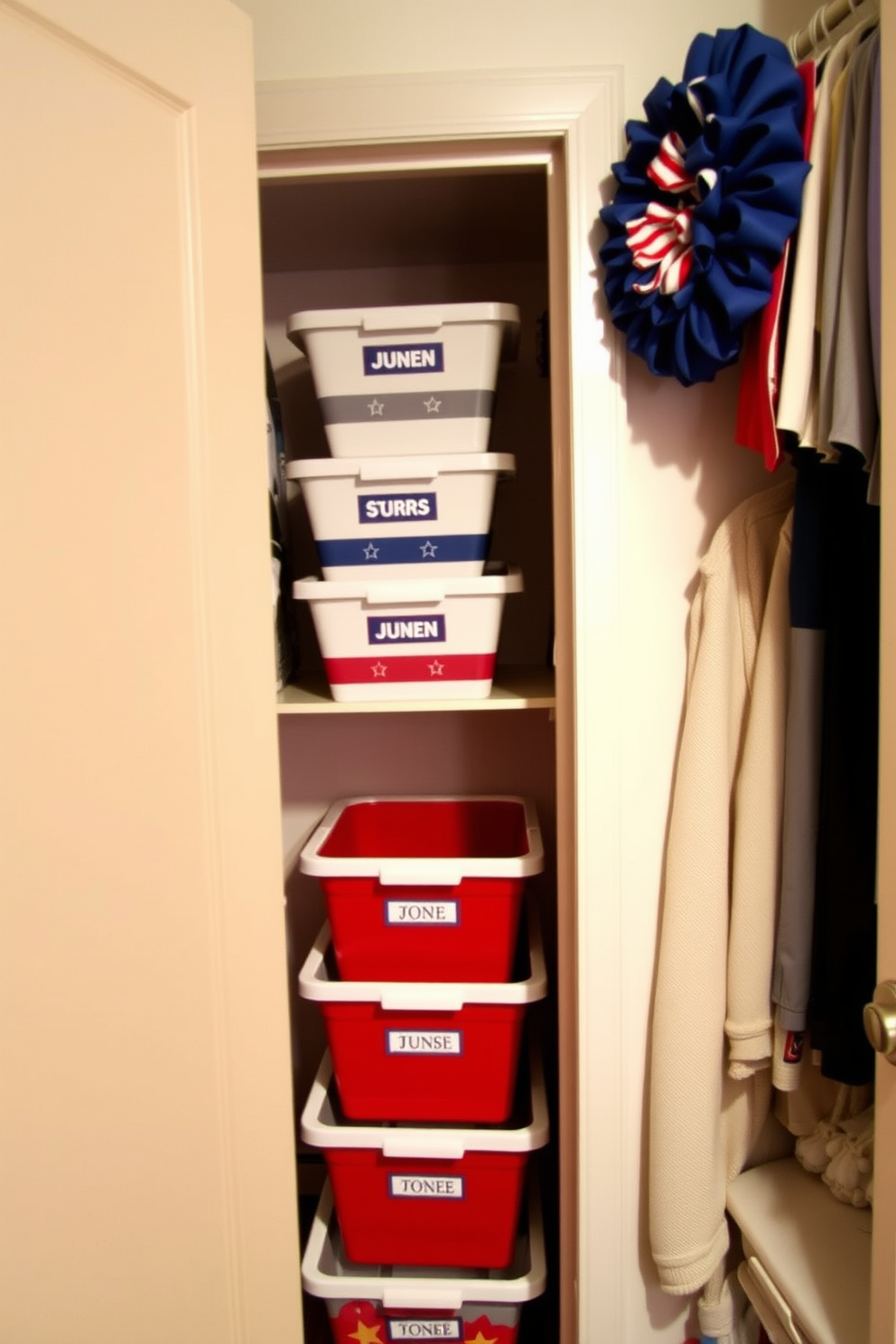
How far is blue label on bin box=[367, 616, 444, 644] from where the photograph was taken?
1304 millimetres

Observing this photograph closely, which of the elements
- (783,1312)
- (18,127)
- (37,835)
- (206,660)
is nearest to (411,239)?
(18,127)

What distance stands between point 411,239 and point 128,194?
2.35 feet

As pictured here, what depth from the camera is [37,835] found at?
2.98ft

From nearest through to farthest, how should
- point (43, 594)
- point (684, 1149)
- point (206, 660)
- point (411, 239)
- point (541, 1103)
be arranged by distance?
point (43, 594)
point (206, 660)
point (684, 1149)
point (541, 1103)
point (411, 239)

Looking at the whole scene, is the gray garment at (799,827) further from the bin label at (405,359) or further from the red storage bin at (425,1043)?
the bin label at (405,359)

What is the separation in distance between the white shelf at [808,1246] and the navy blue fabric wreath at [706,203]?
1.02 m

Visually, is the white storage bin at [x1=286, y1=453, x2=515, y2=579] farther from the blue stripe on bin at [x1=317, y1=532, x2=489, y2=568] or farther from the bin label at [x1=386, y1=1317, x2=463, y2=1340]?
the bin label at [x1=386, y1=1317, x2=463, y2=1340]

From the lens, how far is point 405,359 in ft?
4.13

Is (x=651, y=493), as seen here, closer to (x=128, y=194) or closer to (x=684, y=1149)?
(x=128, y=194)

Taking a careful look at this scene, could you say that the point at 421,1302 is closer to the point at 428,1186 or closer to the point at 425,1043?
the point at 428,1186

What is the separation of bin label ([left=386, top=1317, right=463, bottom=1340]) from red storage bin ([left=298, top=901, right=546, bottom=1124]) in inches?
11.0

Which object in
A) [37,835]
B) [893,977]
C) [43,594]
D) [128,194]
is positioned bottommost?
[893,977]

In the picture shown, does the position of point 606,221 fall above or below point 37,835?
above

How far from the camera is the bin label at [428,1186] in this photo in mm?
1365
